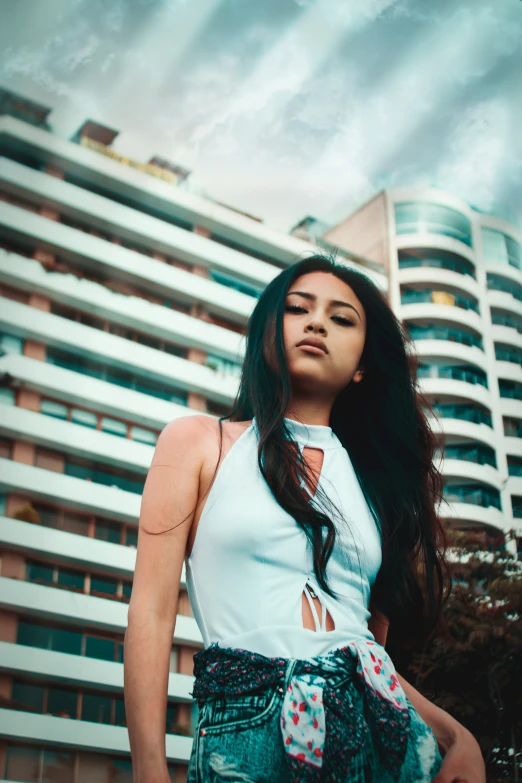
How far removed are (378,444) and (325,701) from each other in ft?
1.94

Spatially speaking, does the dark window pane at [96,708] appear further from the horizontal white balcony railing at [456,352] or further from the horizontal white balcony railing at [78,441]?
the horizontal white balcony railing at [456,352]

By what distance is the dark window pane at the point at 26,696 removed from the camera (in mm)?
6402

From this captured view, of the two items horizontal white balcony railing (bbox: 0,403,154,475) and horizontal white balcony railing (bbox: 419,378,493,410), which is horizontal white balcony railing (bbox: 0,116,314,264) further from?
horizontal white balcony railing (bbox: 0,403,154,475)

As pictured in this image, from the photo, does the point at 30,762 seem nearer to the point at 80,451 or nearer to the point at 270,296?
the point at 270,296

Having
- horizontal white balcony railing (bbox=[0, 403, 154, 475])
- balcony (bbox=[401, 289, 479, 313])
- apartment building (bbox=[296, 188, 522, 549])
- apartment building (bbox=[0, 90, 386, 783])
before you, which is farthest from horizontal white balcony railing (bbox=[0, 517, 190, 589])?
balcony (bbox=[401, 289, 479, 313])

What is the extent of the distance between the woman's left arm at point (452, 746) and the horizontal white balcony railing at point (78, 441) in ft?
30.3

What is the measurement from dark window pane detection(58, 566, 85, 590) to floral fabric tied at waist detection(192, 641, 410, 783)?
491 inches

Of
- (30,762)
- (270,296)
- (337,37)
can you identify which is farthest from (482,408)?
(270,296)

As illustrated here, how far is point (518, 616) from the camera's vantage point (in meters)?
5.31

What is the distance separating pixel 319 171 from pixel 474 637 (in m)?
2.94

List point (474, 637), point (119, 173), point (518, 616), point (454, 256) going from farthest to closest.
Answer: point (119, 173), point (454, 256), point (518, 616), point (474, 637)

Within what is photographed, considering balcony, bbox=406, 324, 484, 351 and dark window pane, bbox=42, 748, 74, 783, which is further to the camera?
balcony, bbox=406, 324, 484, 351

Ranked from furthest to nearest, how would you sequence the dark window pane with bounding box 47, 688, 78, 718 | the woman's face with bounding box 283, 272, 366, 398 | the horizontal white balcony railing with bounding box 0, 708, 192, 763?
1. the dark window pane with bounding box 47, 688, 78, 718
2. the horizontal white balcony railing with bounding box 0, 708, 192, 763
3. the woman's face with bounding box 283, 272, 366, 398

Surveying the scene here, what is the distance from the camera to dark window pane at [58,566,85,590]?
1309 centimetres
